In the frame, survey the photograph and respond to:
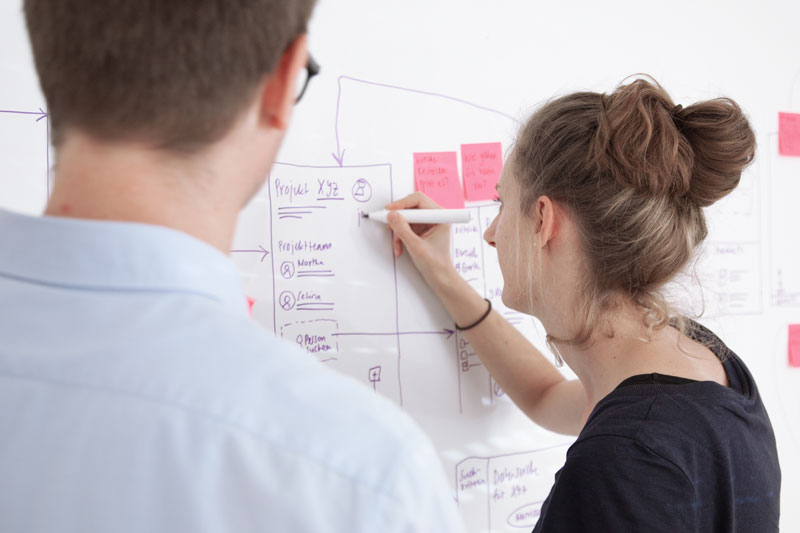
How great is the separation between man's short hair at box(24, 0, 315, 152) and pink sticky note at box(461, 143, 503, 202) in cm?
73

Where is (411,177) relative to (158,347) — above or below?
above

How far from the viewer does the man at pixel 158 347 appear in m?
0.37

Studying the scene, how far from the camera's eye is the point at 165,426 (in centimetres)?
37

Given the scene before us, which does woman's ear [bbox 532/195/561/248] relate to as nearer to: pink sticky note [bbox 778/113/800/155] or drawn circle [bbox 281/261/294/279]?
drawn circle [bbox 281/261/294/279]

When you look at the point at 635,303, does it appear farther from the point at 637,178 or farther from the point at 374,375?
the point at 374,375

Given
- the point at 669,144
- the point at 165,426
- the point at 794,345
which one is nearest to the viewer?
the point at 165,426

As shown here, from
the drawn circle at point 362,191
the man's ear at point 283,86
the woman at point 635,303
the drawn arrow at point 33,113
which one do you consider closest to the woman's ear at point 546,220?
the woman at point 635,303

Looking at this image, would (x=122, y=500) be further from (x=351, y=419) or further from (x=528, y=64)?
(x=528, y=64)

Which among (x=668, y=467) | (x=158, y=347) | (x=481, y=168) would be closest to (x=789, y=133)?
(x=481, y=168)

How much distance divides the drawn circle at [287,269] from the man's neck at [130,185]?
552 millimetres

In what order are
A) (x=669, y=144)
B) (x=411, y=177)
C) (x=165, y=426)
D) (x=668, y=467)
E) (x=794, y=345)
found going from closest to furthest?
(x=165, y=426) → (x=668, y=467) → (x=669, y=144) → (x=411, y=177) → (x=794, y=345)

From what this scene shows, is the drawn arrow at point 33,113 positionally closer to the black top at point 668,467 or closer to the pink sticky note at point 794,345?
the black top at point 668,467

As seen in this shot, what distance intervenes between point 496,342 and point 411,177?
0.30 metres

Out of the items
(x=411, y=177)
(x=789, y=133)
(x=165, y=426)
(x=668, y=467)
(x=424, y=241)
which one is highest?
(x=789, y=133)
